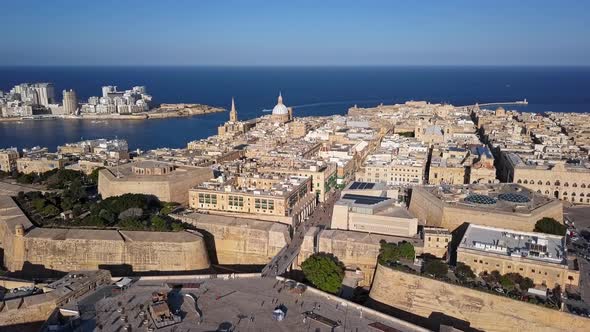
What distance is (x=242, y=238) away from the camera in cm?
3638

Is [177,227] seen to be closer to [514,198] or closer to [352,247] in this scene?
[352,247]

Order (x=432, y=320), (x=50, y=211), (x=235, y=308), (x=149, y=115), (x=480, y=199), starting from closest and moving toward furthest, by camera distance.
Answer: (x=235, y=308) < (x=432, y=320) < (x=480, y=199) < (x=50, y=211) < (x=149, y=115)

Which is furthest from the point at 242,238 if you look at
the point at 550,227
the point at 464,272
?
the point at 550,227

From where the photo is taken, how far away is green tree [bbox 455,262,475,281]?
90.5ft

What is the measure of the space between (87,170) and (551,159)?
169 ft

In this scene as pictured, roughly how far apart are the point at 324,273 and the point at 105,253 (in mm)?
15793

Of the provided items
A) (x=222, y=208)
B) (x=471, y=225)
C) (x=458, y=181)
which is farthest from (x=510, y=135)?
(x=222, y=208)

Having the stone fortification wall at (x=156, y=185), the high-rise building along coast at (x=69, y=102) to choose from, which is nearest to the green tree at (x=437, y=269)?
the stone fortification wall at (x=156, y=185)

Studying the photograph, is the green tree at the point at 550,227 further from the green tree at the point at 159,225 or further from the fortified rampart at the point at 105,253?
the green tree at the point at 159,225

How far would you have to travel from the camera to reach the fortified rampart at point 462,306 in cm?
2431

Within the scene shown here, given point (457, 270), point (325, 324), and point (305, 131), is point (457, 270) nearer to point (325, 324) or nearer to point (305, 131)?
point (325, 324)

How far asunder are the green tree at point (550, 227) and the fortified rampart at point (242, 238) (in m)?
17.6

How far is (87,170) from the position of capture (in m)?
56.8

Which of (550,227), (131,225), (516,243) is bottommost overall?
(131,225)
